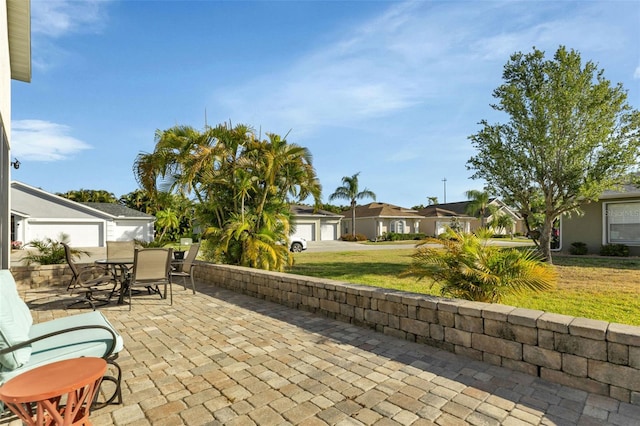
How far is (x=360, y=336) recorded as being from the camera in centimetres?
450

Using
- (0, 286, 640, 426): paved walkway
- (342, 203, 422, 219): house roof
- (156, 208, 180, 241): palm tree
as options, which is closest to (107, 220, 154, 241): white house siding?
(156, 208, 180, 241): palm tree

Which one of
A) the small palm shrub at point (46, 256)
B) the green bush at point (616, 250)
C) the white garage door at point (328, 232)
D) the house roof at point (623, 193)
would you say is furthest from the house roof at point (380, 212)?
the small palm shrub at point (46, 256)

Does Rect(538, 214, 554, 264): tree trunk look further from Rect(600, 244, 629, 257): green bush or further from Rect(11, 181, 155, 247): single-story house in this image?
Rect(11, 181, 155, 247): single-story house

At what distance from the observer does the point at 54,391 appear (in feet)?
6.26

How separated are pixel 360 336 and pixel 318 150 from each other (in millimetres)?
6491

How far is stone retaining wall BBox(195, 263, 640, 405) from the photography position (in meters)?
2.88

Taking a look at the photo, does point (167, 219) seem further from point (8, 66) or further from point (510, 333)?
point (510, 333)

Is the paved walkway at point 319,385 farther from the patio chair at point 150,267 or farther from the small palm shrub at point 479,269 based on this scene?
the patio chair at point 150,267

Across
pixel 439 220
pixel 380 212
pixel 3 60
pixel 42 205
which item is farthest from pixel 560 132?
pixel 42 205

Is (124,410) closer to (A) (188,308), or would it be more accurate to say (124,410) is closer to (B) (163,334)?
(B) (163,334)

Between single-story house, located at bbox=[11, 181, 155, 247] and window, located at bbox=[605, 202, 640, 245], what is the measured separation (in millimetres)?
31751

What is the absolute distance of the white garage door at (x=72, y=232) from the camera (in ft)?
79.9

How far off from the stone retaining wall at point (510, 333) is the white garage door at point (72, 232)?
1039 inches

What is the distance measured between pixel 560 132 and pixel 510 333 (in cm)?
1138
